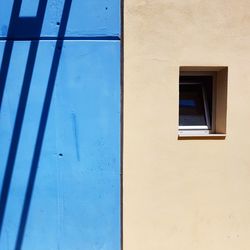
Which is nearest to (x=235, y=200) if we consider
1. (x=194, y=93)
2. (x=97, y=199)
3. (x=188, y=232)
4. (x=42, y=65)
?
(x=188, y=232)

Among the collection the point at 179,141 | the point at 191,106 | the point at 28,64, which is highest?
the point at 28,64

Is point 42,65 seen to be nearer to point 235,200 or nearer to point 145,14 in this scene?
point 145,14

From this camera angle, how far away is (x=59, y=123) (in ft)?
9.43

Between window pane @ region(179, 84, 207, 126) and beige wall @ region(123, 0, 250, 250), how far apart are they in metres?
0.24

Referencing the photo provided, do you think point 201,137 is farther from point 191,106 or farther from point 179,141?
point 191,106

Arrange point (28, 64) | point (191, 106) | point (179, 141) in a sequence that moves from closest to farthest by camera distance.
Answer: point (28, 64), point (179, 141), point (191, 106)

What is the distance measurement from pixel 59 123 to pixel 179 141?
1.16m

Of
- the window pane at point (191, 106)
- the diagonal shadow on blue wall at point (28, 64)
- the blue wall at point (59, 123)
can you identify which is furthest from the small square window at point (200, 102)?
the diagonal shadow on blue wall at point (28, 64)

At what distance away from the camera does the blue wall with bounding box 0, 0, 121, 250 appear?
9.23 ft

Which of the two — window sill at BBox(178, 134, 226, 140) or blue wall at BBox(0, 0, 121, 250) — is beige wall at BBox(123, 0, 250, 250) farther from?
blue wall at BBox(0, 0, 121, 250)

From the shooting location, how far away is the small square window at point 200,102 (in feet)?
10.2

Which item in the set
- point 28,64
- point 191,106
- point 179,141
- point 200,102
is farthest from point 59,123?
point 200,102

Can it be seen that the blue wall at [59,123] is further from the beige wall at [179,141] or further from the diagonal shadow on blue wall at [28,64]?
the beige wall at [179,141]

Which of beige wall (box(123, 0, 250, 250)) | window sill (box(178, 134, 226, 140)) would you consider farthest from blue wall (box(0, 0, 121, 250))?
window sill (box(178, 134, 226, 140))
